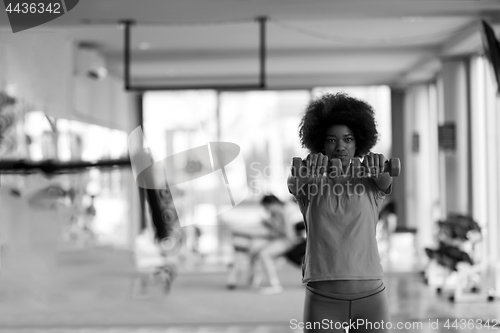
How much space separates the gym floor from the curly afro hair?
6.60 feet

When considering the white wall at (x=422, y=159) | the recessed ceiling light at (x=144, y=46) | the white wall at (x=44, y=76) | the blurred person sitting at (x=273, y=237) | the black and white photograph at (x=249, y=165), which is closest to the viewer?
the black and white photograph at (x=249, y=165)

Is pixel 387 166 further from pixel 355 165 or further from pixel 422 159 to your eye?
pixel 422 159

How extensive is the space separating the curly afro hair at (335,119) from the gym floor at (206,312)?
6.60 feet

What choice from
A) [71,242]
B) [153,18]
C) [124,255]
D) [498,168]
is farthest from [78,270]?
[498,168]

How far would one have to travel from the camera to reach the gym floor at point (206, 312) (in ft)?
11.8

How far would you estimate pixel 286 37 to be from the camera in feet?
18.2

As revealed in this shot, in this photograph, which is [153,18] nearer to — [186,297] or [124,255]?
[186,297]

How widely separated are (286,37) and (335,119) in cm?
404

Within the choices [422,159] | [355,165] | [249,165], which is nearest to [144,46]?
[249,165]

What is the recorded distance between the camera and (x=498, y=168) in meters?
5.65

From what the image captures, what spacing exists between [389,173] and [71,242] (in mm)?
3214

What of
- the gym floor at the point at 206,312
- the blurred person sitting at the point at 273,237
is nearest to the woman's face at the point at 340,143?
the gym floor at the point at 206,312

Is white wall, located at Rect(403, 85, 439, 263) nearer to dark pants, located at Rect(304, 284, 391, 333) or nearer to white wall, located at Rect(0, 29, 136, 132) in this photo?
white wall, located at Rect(0, 29, 136, 132)

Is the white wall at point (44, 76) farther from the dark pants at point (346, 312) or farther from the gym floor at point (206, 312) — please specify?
the dark pants at point (346, 312)
